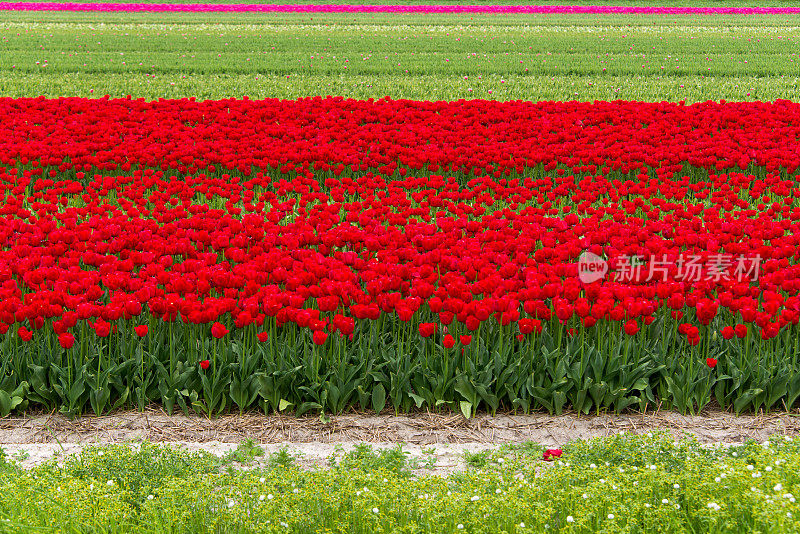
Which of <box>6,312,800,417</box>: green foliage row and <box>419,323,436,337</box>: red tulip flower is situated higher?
<box>419,323,436,337</box>: red tulip flower

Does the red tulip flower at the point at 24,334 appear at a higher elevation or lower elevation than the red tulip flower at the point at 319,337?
lower

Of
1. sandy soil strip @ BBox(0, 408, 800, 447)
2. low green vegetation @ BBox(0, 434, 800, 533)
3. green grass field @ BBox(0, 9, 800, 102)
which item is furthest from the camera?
green grass field @ BBox(0, 9, 800, 102)

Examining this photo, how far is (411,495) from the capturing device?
3.70 m

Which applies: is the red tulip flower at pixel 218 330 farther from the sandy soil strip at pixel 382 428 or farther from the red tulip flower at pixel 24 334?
the red tulip flower at pixel 24 334

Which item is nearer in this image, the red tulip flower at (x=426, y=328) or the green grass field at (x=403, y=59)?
the red tulip flower at (x=426, y=328)

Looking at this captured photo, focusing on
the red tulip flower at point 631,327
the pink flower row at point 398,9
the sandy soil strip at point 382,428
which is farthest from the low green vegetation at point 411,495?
the pink flower row at point 398,9

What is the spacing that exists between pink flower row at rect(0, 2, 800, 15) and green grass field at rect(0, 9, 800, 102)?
6480 millimetres

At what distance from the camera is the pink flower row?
4119 cm

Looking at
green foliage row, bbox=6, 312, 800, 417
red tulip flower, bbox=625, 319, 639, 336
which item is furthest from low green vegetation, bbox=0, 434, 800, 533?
red tulip flower, bbox=625, 319, 639, 336

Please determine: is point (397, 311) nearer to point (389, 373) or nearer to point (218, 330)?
point (389, 373)

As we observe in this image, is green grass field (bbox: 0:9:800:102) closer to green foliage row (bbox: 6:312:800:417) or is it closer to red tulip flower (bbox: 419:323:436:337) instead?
green foliage row (bbox: 6:312:800:417)

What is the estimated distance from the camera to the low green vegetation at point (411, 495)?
134 inches

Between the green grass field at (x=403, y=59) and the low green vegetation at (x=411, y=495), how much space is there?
1386cm

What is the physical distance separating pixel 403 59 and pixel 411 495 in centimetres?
2020
